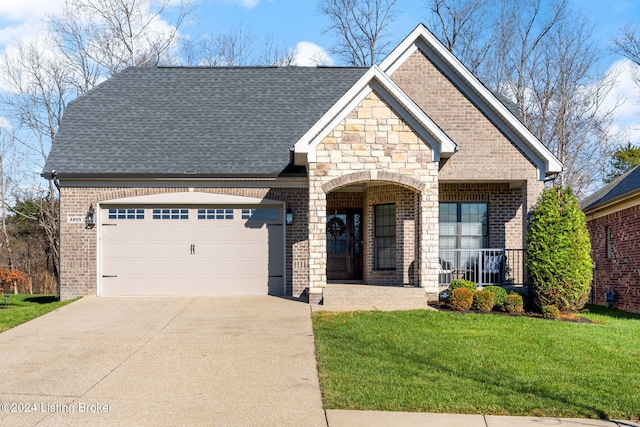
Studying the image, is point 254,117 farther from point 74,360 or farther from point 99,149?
point 74,360

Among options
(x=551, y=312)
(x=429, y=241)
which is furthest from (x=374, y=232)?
(x=551, y=312)

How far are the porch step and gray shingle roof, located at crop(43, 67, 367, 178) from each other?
3.96m

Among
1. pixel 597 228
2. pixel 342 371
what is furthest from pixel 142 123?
pixel 597 228

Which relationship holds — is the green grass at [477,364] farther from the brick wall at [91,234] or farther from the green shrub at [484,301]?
the brick wall at [91,234]

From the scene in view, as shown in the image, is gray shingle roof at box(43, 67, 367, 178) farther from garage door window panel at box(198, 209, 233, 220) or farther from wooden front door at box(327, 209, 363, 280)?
wooden front door at box(327, 209, 363, 280)

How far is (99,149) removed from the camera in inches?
634

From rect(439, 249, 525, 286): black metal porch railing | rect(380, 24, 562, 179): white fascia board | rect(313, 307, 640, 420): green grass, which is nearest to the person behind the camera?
rect(313, 307, 640, 420): green grass

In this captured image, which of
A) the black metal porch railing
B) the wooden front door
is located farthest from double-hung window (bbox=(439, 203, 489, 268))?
the wooden front door

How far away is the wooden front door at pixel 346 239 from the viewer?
17.6 m

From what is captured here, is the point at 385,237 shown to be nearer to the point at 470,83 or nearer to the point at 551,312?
the point at 470,83

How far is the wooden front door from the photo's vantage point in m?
17.6

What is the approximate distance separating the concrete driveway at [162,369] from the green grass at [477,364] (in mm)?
542

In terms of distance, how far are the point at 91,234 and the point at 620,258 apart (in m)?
15.5

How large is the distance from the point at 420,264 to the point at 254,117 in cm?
689
